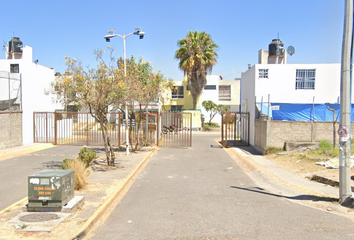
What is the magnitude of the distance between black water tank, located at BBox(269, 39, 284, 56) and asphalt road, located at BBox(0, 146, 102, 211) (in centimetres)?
1825

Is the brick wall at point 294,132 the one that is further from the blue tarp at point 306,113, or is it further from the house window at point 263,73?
the house window at point 263,73

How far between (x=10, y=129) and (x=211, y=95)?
31.6m

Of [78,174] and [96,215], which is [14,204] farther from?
[96,215]

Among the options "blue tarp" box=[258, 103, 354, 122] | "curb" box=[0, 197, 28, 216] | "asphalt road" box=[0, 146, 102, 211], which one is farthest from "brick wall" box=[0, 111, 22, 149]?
"blue tarp" box=[258, 103, 354, 122]

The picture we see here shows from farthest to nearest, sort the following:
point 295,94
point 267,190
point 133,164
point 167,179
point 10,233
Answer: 1. point 295,94
2. point 133,164
3. point 167,179
4. point 267,190
5. point 10,233

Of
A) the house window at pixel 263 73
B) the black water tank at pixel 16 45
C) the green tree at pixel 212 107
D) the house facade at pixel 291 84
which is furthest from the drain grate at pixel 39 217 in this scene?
the green tree at pixel 212 107

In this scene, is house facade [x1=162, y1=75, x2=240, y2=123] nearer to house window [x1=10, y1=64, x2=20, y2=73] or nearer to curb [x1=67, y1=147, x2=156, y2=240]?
house window [x1=10, y1=64, x2=20, y2=73]

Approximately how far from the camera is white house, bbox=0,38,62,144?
20047 millimetres

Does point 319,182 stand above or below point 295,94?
below

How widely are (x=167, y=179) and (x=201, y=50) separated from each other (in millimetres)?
29164

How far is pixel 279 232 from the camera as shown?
596cm

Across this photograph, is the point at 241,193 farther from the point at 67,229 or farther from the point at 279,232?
the point at 67,229

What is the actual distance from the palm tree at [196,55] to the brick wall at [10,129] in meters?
23.0

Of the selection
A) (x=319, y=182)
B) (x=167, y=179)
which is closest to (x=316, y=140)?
(x=319, y=182)
